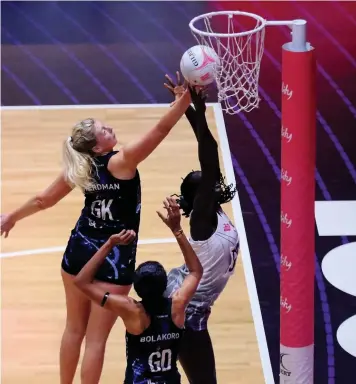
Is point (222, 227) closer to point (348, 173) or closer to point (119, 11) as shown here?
point (348, 173)

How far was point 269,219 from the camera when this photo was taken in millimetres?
9352

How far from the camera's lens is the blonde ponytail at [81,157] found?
19.3 ft

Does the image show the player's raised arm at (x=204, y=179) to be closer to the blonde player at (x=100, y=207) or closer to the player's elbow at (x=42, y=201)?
the blonde player at (x=100, y=207)

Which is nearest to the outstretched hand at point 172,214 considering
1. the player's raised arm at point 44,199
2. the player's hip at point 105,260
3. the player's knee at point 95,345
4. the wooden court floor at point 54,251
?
the player's hip at point 105,260

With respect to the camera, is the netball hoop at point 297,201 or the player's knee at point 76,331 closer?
the netball hoop at point 297,201

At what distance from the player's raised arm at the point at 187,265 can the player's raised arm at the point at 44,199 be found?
1035 millimetres

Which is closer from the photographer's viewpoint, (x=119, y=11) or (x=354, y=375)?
(x=354, y=375)

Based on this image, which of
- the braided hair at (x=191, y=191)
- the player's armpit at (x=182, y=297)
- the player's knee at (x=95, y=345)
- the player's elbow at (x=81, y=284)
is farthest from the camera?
the player's knee at (x=95, y=345)

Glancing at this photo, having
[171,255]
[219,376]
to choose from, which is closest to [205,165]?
[219,376]

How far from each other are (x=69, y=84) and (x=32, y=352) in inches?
211

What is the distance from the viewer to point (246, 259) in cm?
869

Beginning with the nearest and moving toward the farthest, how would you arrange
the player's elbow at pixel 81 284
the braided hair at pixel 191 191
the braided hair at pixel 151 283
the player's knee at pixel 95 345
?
the braided hair at pixel 151 283
the player's elbow at pixel 81 284
the braided hair at pixel 191 191
the player's knee at pixel 95 345

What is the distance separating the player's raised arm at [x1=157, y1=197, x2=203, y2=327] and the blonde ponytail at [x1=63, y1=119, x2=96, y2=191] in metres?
0.65

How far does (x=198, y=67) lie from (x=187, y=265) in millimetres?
1050
